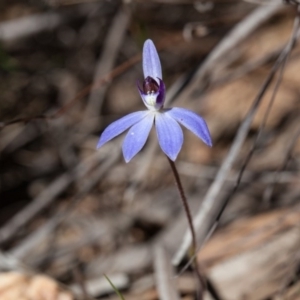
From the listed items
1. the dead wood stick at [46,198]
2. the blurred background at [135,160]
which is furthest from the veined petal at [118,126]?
the dead wood stick at [46,198]

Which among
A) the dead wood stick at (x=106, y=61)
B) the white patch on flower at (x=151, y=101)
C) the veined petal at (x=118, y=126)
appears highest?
the dead wood stick at (x=106, y=61)

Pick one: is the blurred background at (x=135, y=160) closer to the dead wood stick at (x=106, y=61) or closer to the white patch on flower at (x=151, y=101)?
the dead wood stick at (x=106, y=61)

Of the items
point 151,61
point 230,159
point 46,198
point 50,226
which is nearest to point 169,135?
point 151,61

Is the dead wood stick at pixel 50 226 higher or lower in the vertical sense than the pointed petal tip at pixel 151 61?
higher

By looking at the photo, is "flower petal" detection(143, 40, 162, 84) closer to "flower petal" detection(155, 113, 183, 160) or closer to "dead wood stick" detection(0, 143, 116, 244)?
"flower petal" detection(155, 113, 183, 160)

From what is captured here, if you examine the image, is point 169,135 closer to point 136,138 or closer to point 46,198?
point 136,138

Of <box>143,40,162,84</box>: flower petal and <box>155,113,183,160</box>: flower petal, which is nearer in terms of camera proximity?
<box>155,113,183,160</box>: flower petal

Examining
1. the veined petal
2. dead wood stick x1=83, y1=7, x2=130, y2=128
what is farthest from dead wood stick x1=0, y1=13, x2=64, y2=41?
the veined petal
